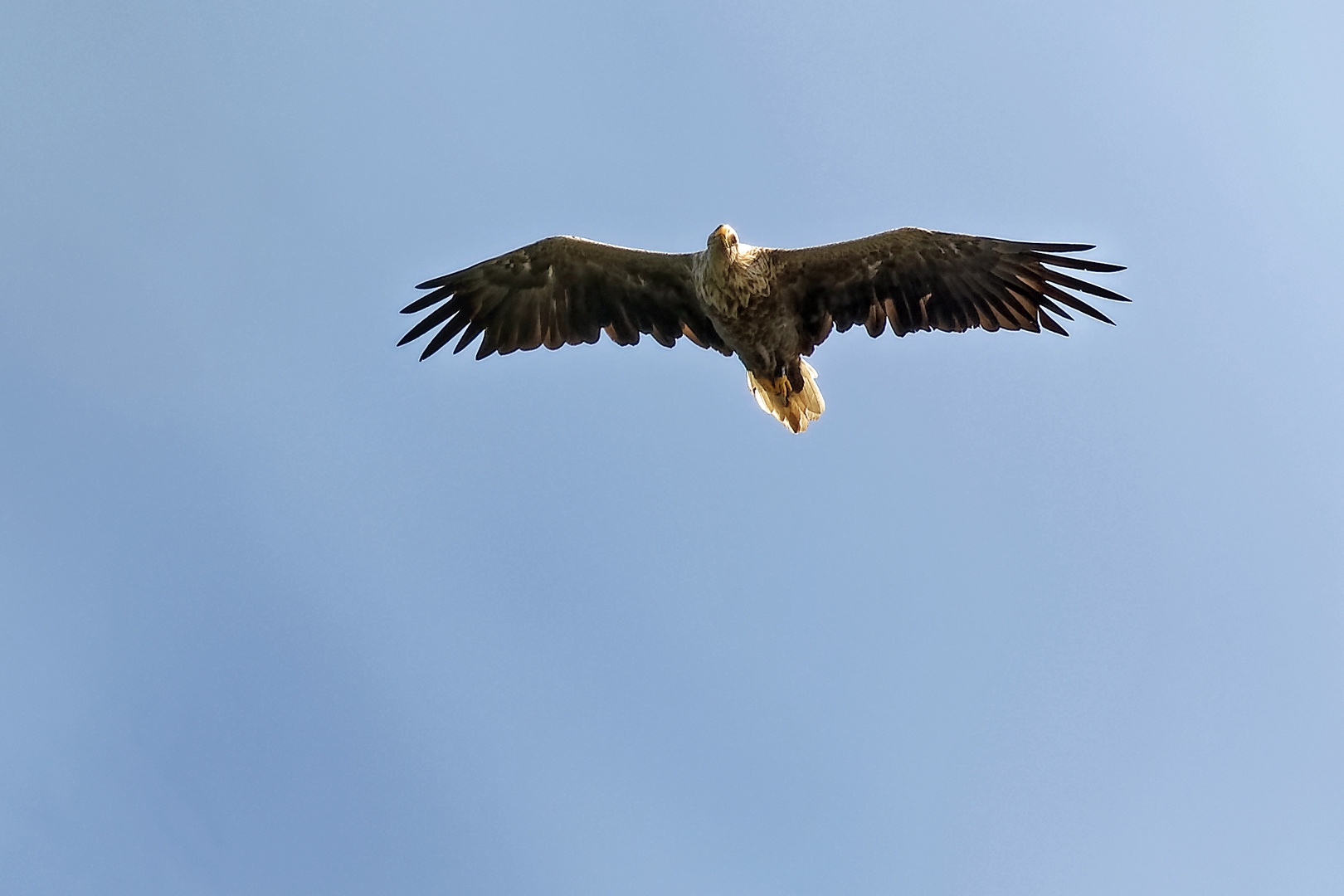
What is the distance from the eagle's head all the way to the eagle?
1cm

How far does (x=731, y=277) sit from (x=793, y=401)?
162 cm

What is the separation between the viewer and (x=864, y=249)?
33.3ft

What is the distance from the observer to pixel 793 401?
1090 cm

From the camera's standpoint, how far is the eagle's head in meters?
9.63

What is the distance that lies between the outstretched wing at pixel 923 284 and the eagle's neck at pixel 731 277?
24 centimetres

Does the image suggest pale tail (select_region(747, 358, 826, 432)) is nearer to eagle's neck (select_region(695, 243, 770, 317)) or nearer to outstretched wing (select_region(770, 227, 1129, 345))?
outstretched wing (select_region(770, 227, 1129, 345))

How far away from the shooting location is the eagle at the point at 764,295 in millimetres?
10023

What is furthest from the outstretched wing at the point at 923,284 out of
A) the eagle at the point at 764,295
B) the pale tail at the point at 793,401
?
the pale tail at the point at 793,401

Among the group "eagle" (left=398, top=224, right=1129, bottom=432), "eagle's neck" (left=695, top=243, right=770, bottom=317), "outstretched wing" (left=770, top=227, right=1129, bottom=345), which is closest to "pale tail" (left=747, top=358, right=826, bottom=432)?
"eagle" (left=398, top=224, right=1129, bottom=432)

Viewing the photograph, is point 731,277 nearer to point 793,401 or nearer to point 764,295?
point 764,295

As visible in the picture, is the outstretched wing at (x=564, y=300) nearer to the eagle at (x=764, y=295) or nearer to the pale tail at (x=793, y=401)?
the eagle at (x=764, y=295)

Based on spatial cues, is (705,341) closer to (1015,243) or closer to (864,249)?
(864,249)

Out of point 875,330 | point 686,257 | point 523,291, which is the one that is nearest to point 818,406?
point 875,330

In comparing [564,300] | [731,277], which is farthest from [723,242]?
[564,300]
